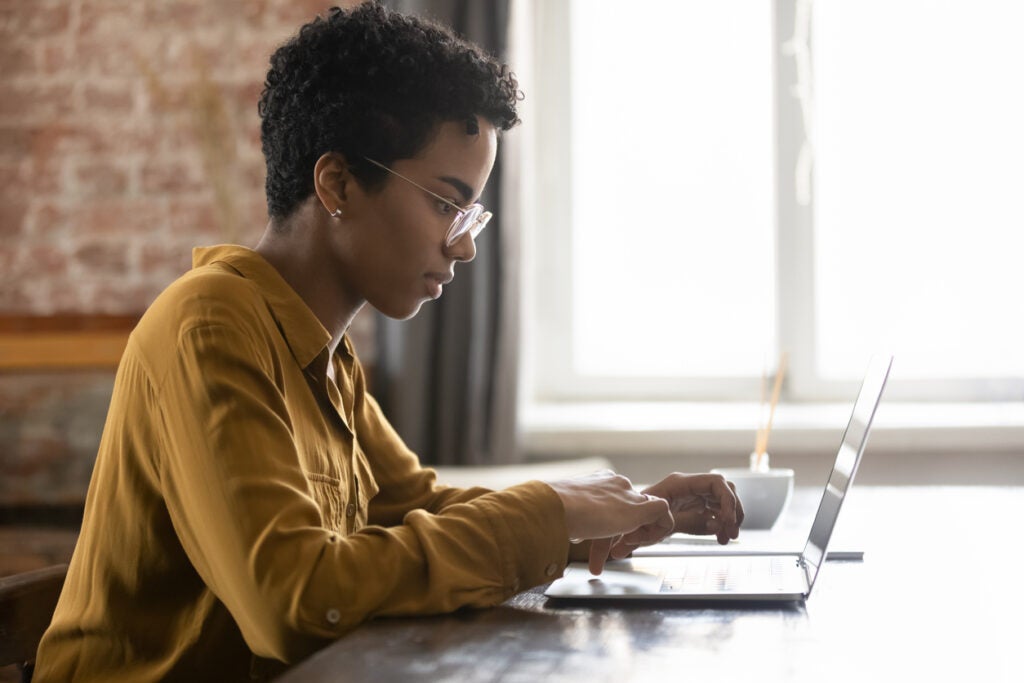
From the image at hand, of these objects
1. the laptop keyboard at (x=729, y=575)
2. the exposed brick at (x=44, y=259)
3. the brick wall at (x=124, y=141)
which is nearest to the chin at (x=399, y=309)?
the laptop keyboard at (x=729, y=575)

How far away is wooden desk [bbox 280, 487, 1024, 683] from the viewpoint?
0.84 m

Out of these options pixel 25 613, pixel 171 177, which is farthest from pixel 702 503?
pixel 171 177

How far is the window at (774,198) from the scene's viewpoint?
308 centimetres

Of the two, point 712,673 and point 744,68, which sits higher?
point 744,68

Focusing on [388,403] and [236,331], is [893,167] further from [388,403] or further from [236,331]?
[236,331]

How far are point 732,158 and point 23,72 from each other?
200 cm

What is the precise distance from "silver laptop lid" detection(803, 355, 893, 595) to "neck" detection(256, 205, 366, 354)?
60 cm

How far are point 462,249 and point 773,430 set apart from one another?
1742 millimetres

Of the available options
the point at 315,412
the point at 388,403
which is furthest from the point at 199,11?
the point at 315,412

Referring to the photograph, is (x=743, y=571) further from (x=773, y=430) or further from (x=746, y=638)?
(x=773, y=430)

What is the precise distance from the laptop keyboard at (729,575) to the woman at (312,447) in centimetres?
5

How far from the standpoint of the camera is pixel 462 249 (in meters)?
1.36

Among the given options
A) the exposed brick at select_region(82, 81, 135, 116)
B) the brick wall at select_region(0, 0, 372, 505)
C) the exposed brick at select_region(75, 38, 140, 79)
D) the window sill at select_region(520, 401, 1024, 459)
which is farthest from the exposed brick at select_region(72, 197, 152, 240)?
the window sill at select_region(520, 401, 1024, 459)

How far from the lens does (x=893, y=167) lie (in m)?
3.12
